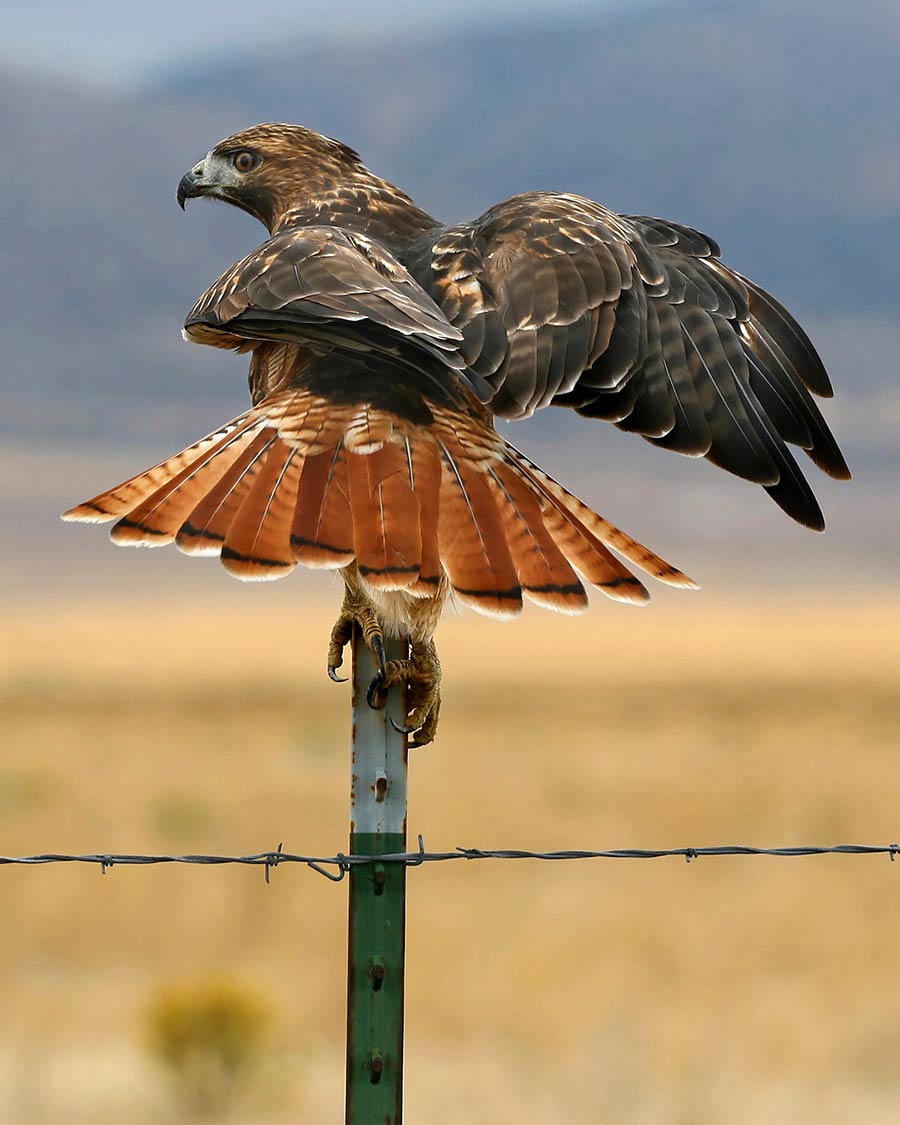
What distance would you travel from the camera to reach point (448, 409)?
14.9 feet

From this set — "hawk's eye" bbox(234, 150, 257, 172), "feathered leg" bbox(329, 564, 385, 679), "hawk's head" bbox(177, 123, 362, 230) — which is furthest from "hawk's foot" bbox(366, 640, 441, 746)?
"hawk's eye" bbox(234, 150, 257, 172)

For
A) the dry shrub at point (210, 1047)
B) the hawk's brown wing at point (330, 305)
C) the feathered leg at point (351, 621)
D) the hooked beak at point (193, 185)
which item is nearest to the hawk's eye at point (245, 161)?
the hooked beak at point (193, 185)

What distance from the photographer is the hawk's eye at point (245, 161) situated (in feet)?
19.5

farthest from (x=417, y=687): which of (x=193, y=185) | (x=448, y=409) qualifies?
(x=193, y=185)

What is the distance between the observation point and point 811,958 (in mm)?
14469

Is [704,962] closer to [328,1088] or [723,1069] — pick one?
[723,1069]

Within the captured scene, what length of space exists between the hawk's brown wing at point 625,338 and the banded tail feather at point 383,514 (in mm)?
214

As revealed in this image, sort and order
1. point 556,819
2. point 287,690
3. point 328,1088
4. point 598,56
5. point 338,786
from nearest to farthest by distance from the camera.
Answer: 1. point 328,1088
2. point 556,819
3. point 338,786
4. point 287,690
5. point 598,56

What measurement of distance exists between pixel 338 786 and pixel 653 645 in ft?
137

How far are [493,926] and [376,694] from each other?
11583 mm

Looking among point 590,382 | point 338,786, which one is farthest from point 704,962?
point 590,382

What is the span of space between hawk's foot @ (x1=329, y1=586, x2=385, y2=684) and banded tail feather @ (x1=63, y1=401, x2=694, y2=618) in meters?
0.12

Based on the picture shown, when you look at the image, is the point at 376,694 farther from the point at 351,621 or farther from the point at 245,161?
the point at 245,161

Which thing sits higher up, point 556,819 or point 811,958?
point 556,819
